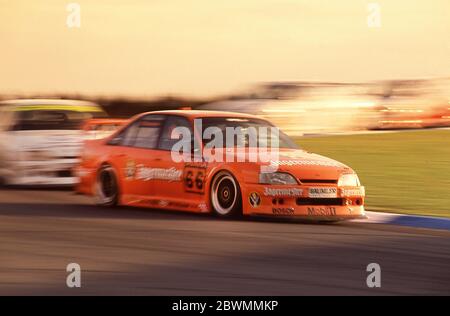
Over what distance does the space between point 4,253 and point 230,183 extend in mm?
3602

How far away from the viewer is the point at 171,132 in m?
13.5

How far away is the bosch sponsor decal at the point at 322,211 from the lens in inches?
481

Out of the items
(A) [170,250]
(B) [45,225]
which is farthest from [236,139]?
(A) [170,250]

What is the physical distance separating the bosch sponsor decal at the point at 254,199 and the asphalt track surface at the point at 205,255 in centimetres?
22

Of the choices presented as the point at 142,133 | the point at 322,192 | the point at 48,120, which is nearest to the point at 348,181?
the point at 322,192

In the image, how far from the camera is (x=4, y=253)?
952 cm

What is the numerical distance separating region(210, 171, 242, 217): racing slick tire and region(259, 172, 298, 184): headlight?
0.32 metres

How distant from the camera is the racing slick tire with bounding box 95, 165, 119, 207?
1408cm

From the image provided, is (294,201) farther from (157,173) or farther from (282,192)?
(157,173)

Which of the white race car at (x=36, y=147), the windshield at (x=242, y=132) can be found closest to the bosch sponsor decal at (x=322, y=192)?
the windshield at (x=242, y=132)

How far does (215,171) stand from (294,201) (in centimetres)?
103

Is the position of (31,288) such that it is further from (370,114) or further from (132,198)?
(370,114)

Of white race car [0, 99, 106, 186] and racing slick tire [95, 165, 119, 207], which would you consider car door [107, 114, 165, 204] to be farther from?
white race car [0, 99, 106, 186]

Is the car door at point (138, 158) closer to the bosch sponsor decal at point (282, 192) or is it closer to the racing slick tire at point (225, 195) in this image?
the racing slick tire at point (225, 195)
